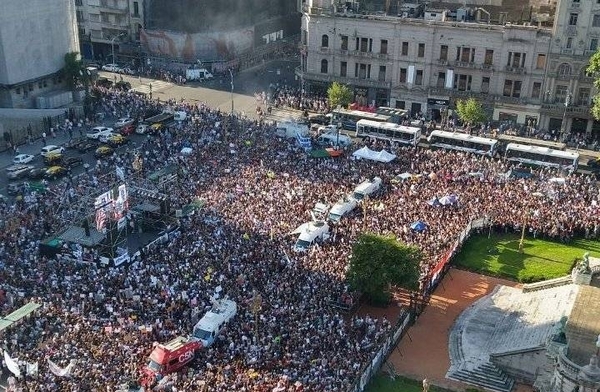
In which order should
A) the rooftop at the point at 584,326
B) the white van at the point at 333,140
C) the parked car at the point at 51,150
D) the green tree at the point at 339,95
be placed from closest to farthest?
the rooftop at the point at 584,326 < the parked car at the point at 51,150 < the white van at the point at 333,140 < the green tree at the point at 339,95

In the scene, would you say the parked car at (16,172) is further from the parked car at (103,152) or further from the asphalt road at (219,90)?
the parked car at (103,152)

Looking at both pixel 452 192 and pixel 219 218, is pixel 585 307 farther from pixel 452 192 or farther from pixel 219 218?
pixel 219 218

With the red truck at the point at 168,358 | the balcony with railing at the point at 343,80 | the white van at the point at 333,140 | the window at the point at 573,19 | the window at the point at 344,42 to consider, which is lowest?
the red truck at the point at 168,358

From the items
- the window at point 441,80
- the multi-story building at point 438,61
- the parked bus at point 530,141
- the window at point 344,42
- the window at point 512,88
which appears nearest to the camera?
the parked bus at point 530,141

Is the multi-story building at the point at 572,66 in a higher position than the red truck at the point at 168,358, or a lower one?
higher

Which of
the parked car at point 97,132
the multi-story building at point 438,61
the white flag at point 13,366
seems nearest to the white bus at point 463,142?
the multi-story building at point 438,61

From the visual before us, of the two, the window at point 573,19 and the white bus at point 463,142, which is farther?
the window at point 573,19

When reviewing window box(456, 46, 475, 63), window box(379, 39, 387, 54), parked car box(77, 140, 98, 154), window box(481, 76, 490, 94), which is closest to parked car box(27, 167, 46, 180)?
parked car box(77, 140, 98, 154)
